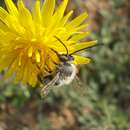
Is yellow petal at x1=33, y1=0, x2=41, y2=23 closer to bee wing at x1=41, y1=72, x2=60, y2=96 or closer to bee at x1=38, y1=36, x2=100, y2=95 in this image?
bee at x1=38, y1=36, x2=100, y2=95

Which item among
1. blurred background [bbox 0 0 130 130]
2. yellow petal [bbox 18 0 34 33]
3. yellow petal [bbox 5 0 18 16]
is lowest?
blurred background [bbox 0 0 130 130]

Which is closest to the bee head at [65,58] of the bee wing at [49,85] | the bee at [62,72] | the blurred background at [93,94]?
the bee at [62,72]

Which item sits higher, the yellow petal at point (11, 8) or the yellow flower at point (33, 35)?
the yellow petal at point (11, 8)

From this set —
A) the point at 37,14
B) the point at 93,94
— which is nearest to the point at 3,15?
the point at 37,14

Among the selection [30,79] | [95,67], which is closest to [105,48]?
[95,67]

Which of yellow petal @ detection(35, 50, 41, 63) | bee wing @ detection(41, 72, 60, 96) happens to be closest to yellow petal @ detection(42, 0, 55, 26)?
yellow petal @ detection(35, 50, 41, 63)

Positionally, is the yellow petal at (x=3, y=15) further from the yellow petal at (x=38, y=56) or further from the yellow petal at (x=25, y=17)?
the yellow petal at (x=38, y=56)

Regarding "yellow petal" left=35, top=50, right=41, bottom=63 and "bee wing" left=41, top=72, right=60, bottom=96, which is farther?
"yellow petal" left=35, top=50, right=41, bottom=63

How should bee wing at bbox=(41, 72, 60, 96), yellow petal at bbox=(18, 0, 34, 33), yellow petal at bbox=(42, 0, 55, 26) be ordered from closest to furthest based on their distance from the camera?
bee wing at bbox=(41, 72, 60, 96) < yellow petal at bbox=(18, 0, 34, 33) < yellow petal at bbox=(42, 0, 55, 26)
